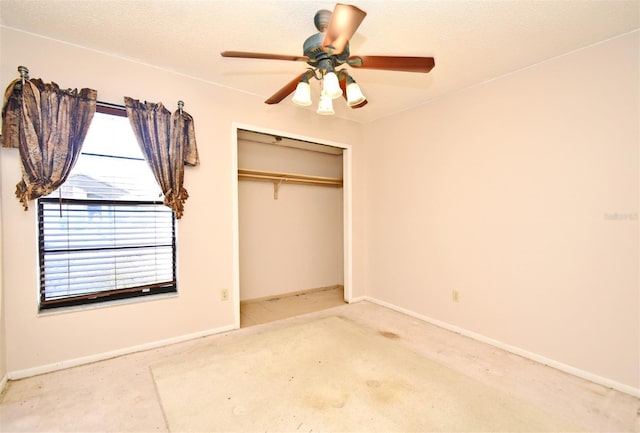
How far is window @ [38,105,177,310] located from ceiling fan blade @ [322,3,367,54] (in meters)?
2.00

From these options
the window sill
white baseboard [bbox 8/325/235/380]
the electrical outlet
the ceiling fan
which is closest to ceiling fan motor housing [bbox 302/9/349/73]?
the ceiling fan

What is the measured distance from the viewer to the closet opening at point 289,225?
3964 millimetres

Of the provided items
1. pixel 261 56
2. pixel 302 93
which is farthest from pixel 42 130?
pixel 302 93

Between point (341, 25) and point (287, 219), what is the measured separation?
125 inches

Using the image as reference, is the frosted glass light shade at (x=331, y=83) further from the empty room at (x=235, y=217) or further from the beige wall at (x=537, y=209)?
the beige wall at (x=537, y=209)

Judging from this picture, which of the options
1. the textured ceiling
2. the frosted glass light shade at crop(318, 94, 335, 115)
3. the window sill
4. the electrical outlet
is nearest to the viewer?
the textured ceiling

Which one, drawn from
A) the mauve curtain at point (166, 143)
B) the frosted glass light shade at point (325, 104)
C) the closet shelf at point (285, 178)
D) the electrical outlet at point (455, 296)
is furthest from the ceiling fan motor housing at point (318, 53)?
the electrical outlet at point (455, 296)

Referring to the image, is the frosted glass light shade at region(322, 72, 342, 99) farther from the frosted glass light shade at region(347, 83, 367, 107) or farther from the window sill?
the window sill

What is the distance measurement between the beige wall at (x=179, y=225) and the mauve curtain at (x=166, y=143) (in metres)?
0.10

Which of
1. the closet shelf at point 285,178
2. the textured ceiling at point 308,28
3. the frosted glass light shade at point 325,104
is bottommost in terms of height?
the closet shelf at point 285,178

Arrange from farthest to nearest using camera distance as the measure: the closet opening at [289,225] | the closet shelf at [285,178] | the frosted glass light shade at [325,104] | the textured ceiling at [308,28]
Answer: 1. the closet opening at [289,225]
2. the closet shelf at [285,178]
3. the frosted glass light shade at [325,104]
4. the textured ceiling at [308,28]

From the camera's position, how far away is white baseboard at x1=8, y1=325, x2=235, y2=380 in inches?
84.8

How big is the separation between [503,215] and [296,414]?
2.38 m

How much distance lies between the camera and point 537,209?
2.47 metres
